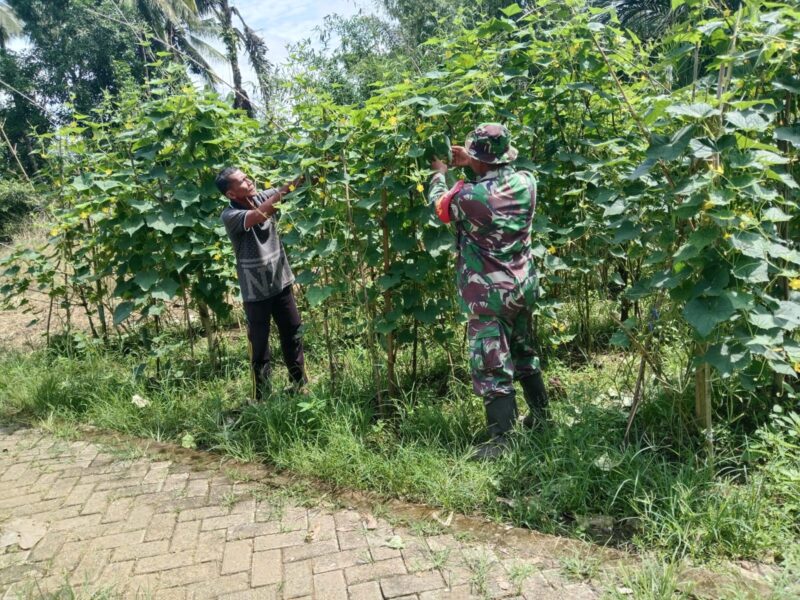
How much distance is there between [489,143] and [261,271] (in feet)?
6.06

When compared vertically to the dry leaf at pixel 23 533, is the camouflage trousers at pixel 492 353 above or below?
above

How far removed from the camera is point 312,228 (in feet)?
11.2

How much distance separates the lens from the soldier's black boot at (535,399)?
3.38 meters

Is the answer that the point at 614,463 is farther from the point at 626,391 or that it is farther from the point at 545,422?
the point at 626,391

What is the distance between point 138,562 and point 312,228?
6.23 feet

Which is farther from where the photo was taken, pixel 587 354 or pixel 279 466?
pixel 587 354

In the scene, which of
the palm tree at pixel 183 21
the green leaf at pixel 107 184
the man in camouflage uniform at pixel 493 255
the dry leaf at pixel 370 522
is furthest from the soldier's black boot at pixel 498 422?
the palm tree at pixel 183 21

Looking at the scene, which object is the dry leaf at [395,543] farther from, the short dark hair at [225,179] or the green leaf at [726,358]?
the short dark hair at [225,179]

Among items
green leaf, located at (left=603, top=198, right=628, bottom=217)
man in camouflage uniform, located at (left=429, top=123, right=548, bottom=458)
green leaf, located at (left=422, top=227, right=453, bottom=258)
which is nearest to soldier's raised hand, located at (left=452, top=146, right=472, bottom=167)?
man in camouflage uniform, located at (left=429, top=123, right=548, bottom=458)

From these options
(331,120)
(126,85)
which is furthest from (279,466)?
(126,85)

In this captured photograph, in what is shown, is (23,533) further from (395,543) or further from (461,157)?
(461,157)

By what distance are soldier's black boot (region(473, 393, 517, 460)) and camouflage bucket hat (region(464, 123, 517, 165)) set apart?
4.08ft

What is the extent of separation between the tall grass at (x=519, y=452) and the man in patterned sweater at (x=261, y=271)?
349 mm

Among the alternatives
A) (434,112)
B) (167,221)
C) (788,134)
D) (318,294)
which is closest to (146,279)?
(167,221)
